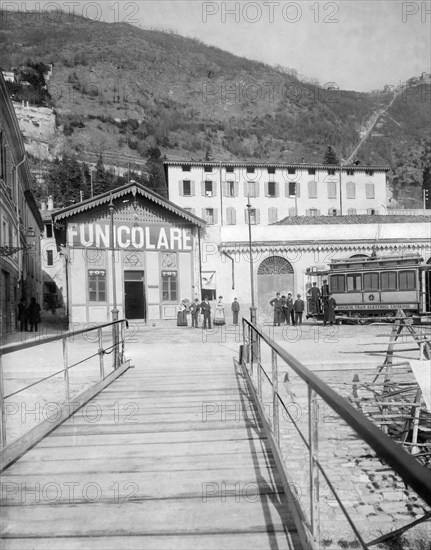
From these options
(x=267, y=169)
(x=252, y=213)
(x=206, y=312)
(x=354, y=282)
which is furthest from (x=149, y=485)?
(x=267, y=169)

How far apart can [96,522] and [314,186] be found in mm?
54469

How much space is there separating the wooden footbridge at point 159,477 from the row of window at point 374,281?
17625 mm

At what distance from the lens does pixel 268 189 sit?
54.0 meters

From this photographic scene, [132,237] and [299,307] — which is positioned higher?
[132,237]

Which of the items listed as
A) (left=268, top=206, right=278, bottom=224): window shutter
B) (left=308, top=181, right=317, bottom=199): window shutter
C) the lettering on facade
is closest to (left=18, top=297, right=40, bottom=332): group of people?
the lettering on facade

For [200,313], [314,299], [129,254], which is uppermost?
[129,254]

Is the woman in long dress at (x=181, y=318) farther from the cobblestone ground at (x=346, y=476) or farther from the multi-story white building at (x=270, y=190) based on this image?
the multi-story white building at (x=270, y=190)

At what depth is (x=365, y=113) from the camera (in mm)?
172875

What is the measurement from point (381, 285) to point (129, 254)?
12.7 m

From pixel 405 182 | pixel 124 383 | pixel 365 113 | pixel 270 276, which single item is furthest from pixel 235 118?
pixel 124 383

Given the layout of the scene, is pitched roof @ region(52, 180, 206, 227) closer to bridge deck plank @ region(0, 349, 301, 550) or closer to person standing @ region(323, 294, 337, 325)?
person standing @ region(323, 294, 337, 325)

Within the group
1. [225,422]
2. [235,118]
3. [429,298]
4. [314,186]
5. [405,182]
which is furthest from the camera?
[235,118]

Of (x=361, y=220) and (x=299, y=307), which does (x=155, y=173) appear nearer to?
(x=361, y=220)

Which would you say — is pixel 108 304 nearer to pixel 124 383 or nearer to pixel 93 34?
pixel 124 383
